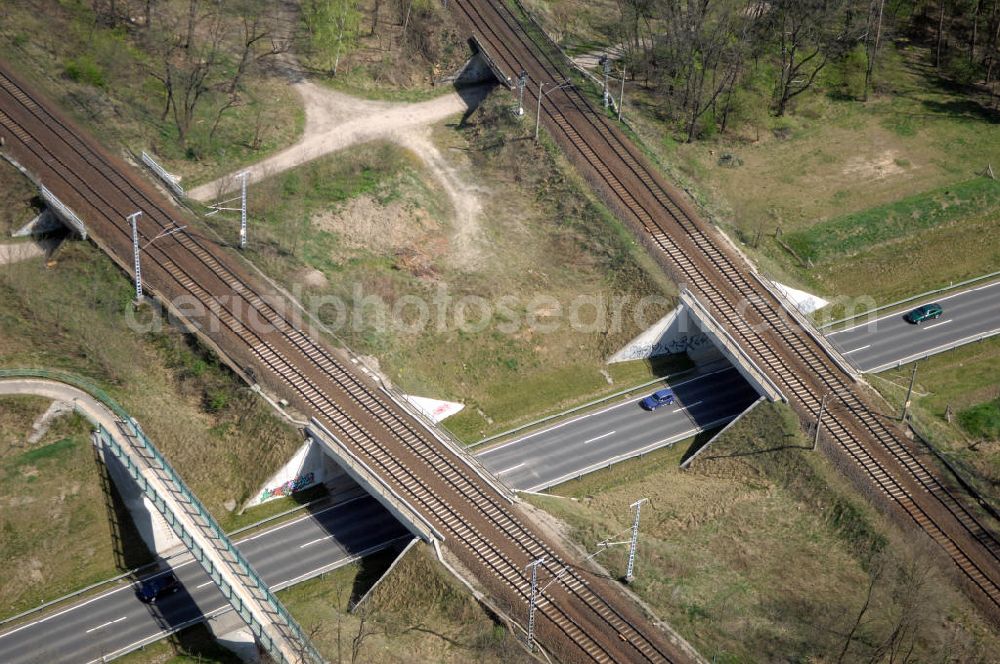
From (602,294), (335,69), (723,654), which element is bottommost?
(723,654)

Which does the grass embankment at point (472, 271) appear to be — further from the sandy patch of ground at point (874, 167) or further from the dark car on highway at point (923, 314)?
the sandy patch of ground at point (874, 167)

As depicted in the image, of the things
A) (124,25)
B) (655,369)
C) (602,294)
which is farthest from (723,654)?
(124,25)

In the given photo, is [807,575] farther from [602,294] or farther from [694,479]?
[602,294]

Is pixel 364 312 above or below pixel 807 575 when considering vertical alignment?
above

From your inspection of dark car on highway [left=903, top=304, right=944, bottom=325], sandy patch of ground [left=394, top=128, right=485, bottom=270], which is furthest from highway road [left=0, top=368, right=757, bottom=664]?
sandy patch of ground [left=394, top=128, right=485, bottom=270]

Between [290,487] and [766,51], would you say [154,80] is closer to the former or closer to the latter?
[290,487]

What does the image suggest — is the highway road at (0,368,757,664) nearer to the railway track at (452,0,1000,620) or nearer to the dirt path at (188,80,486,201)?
the railway track at (452,0,1000,620)
